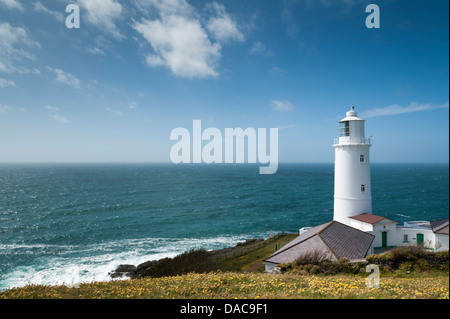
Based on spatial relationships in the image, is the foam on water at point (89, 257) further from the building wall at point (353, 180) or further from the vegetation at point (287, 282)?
the building wall at point (353, 180)

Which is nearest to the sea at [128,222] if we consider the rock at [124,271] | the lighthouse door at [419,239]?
the rock at [124,271]

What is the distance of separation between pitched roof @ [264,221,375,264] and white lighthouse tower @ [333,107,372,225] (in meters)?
3.64

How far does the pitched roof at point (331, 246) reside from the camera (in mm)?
13203

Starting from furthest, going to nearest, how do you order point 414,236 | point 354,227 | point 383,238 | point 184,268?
point 354,227
point 383,238
point 414,236
point 184,268

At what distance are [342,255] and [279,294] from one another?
28.0 feet

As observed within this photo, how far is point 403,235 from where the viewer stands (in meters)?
17.7

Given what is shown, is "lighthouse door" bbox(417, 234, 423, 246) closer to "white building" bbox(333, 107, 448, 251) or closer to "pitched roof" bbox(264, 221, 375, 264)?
"white building" bbox(333, 107, 448, 251)

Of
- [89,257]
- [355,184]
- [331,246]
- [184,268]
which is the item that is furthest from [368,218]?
[89,257]

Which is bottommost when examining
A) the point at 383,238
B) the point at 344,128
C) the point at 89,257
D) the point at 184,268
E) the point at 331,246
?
the point at 89,257

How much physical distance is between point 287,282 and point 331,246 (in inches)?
266

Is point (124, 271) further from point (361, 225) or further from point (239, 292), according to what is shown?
point (361, 225)

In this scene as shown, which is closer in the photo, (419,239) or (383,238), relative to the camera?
(419,239)

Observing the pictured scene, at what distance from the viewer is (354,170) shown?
19344 millimetres
